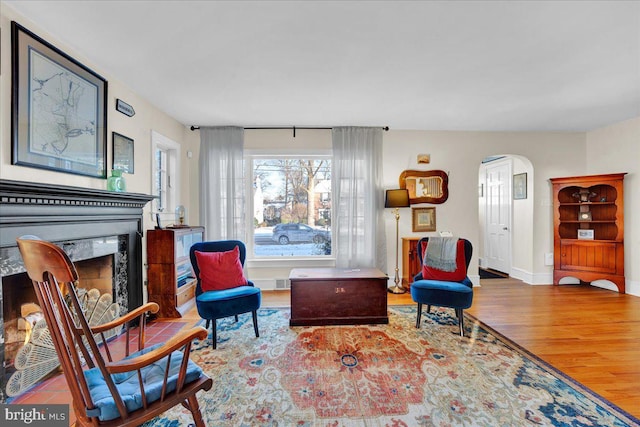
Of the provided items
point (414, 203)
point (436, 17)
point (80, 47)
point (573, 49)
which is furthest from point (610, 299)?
point (80, 47)

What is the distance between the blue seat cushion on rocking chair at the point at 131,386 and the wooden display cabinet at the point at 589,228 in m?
5.62

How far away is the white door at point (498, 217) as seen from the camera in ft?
18.8

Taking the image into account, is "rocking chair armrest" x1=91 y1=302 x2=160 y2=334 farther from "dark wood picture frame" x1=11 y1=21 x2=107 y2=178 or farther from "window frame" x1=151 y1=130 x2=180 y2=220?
"window frame" x1=151 y1=130 x2=180 y2=220

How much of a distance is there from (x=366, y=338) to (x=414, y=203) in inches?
99.9

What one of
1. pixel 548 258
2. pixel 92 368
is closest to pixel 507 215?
pixel 548 258

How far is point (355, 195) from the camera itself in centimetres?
454

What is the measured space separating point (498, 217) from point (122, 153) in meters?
6.33

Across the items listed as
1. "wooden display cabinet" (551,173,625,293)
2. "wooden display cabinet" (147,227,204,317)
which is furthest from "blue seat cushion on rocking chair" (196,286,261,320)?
"wooden display cabinet" (551,173,625,293)

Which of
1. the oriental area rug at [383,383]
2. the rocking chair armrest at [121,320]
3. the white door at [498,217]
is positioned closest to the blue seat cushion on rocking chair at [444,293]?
the oriental area rug at [383,383]

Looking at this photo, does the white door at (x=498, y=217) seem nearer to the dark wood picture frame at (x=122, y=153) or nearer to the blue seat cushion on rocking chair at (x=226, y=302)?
the blue seat cushion on rocking chair at (x=226, y=302)

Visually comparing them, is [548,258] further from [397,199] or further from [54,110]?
[54,110]

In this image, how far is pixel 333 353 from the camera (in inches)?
102

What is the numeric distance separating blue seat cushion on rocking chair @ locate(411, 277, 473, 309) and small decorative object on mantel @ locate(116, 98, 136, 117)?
3.42m

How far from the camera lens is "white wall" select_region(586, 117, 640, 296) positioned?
4.33 meters
